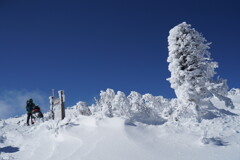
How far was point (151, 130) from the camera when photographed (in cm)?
936

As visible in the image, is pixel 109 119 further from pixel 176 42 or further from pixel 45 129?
pixel 176 42

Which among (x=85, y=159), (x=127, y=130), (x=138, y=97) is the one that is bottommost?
(x=85, y=159)

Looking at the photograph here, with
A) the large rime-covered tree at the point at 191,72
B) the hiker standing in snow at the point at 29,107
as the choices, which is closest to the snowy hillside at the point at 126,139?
the large rime-covered tree at the point at 191,72

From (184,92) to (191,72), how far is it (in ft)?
4.89

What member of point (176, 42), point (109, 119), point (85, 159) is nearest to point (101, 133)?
point (109, 119)

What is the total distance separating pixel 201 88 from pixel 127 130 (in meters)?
6.49

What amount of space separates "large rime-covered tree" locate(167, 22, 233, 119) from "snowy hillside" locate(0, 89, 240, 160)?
138cm

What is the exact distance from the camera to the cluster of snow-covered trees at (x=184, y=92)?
11328 mm

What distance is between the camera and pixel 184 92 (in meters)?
12.3

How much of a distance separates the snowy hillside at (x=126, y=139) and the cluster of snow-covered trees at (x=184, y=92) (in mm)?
113

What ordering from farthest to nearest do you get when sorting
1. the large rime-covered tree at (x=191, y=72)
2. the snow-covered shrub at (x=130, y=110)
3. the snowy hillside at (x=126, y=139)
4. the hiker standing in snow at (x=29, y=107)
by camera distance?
the hiker standing in snow at (x=29, y=107) → the large rime-covered tree at (x=191, y=72) → the snow-covered shrub at (x=130, y=110) → the snowy hillside at (x=126, y=139)

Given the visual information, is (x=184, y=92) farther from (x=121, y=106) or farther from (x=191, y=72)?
(x=121, y=106)

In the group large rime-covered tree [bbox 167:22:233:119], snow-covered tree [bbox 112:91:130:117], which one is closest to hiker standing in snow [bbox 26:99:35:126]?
snow-covered tree [bbox 112:91:130:117]

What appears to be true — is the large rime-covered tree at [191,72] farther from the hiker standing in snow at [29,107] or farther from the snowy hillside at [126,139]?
the hiker standing in snow at [29,107]
